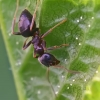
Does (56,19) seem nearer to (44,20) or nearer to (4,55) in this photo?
(44,20)

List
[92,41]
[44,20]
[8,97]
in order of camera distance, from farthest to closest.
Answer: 1. [8,97]
2. [44,20]
3. [92,41]

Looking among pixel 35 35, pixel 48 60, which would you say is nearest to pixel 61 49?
pixel 48 60

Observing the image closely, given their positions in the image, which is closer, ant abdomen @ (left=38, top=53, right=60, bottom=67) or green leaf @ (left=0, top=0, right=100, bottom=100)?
green leaf @ (left=0, top=0, right=100, bottom=100)

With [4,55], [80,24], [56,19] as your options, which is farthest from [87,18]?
[4,55]

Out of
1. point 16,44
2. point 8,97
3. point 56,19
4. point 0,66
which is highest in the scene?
point 56,19

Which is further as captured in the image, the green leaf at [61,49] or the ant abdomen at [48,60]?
the ant abdomen at [48,60]

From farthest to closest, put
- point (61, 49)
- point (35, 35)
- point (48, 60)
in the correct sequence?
point (35, 35), point (48, 60), point (61, 49)

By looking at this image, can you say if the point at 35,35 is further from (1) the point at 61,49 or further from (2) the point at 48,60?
(1) the point at 61,49

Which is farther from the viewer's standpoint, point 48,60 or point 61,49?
point 48,60
